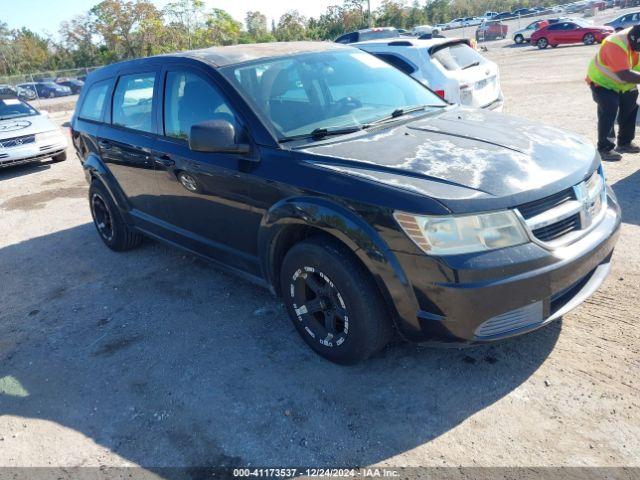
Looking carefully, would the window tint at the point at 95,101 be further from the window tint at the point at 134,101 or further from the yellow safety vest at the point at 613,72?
the yellow safety vest at the point at 613,72

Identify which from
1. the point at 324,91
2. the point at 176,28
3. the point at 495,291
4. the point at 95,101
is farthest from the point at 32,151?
the point at 176,28

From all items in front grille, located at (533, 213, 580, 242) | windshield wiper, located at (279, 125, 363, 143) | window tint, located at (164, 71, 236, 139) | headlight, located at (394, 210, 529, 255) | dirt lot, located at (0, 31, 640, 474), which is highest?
window tint, located at (164, 71, 236, 139)

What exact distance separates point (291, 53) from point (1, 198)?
261 inches

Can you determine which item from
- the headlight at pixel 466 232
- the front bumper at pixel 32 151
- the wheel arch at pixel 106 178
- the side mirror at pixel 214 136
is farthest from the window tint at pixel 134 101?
the front bumper at pixel 32 151

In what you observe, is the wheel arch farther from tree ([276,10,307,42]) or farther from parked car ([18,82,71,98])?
tree ([276,10,307,42])

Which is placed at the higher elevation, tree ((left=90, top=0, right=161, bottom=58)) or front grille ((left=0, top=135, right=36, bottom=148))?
tree ((left=90, top=0, right=161, bottom=58))

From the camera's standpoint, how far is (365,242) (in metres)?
2.65

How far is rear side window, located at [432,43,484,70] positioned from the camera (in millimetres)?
7332

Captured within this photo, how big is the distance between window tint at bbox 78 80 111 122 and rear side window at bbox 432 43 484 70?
447 cm

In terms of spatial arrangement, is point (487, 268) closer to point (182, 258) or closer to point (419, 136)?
point (419, 136)

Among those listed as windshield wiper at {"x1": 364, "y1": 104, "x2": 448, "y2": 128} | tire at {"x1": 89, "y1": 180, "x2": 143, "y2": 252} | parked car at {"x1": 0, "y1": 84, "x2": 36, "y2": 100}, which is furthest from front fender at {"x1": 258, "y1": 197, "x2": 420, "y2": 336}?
parked car at {"x1": 0, "y1": 84, "x2": 36, "y2": 100}

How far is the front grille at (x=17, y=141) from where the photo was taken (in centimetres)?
954

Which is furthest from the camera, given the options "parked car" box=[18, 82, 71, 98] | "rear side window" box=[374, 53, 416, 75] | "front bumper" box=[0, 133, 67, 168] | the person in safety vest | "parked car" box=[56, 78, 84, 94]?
"parked car" box=[56, 78, 84, 94]

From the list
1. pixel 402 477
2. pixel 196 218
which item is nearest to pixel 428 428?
pixel 402 477
